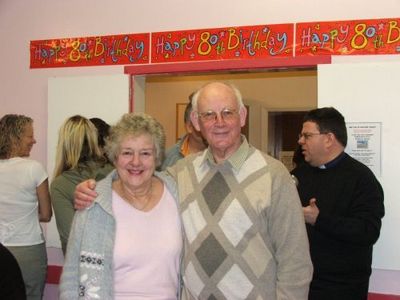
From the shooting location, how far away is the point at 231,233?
1.50 metres

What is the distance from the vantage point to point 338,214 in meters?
2.04

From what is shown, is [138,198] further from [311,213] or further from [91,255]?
[311,213]

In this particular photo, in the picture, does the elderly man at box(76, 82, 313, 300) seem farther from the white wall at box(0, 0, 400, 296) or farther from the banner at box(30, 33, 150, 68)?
the banner at box(30, 33, 150, 68)

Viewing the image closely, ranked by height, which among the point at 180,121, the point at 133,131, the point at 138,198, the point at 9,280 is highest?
the point at 180,121

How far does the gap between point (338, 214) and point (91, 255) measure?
1.08 meters

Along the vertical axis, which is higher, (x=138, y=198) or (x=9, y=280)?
(x=138, y=198)

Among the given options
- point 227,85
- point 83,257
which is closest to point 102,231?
point 83,257

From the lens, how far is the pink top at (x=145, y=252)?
155cm

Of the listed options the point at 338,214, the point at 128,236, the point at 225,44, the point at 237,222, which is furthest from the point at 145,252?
the point at 225,44

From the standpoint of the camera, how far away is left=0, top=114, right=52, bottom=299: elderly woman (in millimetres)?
2445

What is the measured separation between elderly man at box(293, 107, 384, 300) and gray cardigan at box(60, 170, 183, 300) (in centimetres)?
86

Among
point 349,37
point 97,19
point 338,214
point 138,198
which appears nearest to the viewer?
point 138,198

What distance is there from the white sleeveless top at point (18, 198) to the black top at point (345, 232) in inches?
56.1

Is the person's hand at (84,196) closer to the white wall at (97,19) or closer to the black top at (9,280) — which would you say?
the black top at (9,280)
